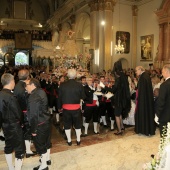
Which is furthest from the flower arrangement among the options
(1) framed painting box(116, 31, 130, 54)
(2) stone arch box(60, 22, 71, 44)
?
(2) stone arch box(60, 22, 71, 44)

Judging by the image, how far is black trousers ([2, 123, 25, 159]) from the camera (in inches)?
149

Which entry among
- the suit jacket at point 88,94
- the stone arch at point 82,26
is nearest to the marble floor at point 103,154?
the suit jacket at point 88,94

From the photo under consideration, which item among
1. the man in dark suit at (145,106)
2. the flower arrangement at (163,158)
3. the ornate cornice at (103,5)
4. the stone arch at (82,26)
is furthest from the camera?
the stone arch at (82,26)

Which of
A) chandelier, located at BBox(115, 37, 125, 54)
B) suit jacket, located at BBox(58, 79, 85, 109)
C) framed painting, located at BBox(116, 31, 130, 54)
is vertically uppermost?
framed painting, located at BBox(116, 31, 130, 54)

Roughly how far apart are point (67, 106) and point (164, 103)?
7.40 ft

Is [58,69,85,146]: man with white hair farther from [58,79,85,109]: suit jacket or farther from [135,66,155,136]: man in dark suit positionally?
[135,66,155,136]: man in dark suit

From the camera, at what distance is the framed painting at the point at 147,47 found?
16516 millimetres

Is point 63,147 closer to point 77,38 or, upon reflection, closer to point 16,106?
point 16,106

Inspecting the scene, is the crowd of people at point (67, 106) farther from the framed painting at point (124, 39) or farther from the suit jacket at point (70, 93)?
the framed painting at point (124, 39)

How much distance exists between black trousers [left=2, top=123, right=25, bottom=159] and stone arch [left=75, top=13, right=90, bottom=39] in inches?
670

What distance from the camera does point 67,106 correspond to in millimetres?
5406

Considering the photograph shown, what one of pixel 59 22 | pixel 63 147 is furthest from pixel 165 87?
pixel 59 22

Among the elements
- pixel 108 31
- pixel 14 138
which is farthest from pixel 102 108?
pixel 108 31

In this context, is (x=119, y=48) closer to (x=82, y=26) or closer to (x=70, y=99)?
(x=82, y=26)
